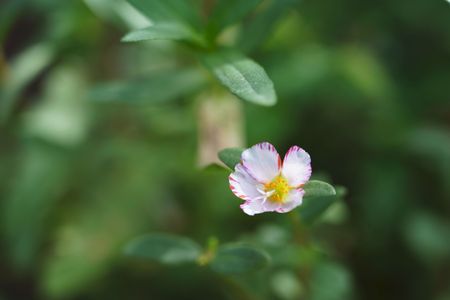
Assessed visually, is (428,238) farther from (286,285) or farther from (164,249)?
(164,249)

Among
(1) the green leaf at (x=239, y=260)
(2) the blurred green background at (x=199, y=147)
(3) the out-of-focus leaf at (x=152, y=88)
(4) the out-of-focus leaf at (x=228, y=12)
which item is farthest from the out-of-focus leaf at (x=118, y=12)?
(1) the green leaf at (x=239, y=260)

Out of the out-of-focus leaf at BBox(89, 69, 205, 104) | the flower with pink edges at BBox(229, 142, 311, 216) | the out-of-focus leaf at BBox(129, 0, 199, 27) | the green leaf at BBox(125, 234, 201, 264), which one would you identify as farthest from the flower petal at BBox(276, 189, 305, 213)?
the out-of-focus leaf at BBox(89, 69, 205, 104)

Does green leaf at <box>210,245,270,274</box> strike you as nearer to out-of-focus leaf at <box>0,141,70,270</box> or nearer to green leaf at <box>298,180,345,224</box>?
green leaf at <box>298,180,345,224</box>

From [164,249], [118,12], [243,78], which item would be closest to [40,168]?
[118,12]

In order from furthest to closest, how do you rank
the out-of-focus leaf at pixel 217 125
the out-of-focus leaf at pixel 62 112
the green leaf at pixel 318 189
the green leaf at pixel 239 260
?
the out-of-focus leaf at pixel 62 112 → the out-of-focus leaf at pixel 217 125 → the green leaf at pixel 239 260 → the green leaf at pixel 318 189

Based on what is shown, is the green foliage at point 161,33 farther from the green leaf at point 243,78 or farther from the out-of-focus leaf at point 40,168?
the out-of-focus leaf at point 40,168

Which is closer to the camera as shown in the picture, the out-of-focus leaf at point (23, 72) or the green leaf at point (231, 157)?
the green leaf at point (231, 157)
